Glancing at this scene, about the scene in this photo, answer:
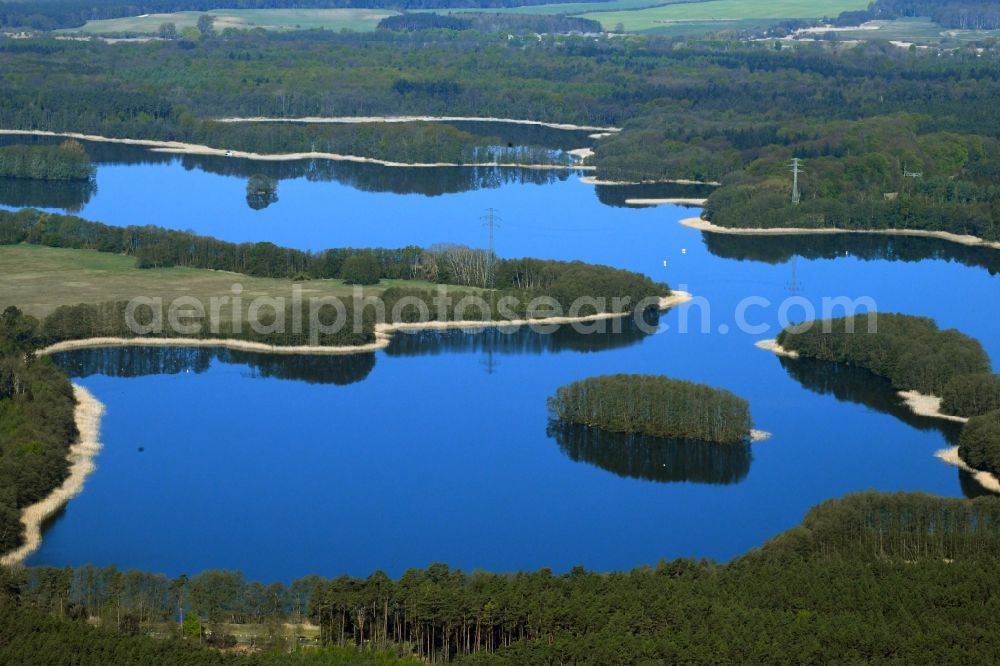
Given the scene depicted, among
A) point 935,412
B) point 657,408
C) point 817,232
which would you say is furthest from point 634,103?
point 657,408

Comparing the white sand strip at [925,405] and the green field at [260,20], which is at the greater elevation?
the white sand strip at [925,405]

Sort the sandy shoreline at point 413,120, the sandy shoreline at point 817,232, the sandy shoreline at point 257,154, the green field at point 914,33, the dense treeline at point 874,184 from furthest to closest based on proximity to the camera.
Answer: the green field at point 914,33, the sandy shoreline at point 413,120, the sandy shoreline at point 257,154, the dense treeline at point 874,184, the sandy shoreline at point 817,232

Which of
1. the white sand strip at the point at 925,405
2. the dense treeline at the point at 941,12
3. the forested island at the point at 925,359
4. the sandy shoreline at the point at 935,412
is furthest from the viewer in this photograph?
the dense treeline at the point at 941,12

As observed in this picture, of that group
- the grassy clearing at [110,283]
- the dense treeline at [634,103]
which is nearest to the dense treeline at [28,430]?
the grassy clearing at [110,283]

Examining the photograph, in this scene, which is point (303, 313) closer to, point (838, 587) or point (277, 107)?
point (838, 587)

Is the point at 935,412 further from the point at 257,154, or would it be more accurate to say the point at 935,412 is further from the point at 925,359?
the point at 257,154

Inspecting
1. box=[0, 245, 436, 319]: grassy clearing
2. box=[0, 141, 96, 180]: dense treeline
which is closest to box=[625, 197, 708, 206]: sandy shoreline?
box=[0, 245, 436, 319]: grassy clearing

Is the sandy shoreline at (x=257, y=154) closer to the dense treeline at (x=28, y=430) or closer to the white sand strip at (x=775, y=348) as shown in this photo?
the white sand strip at (x=775, y=348)
